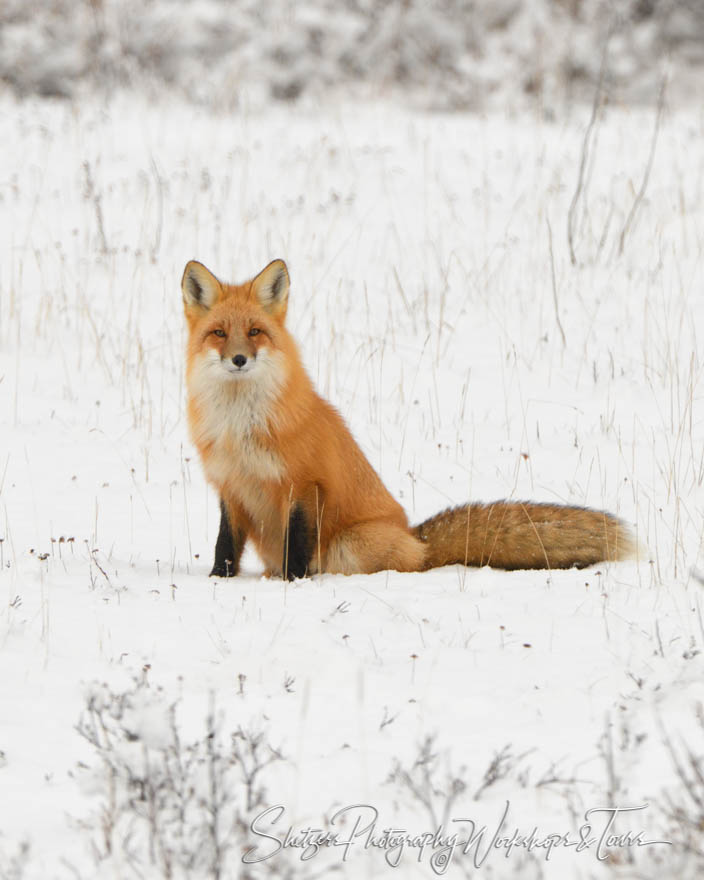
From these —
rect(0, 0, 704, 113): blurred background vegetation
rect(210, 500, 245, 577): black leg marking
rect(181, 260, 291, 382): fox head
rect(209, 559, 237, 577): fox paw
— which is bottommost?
rect(209, 559, 237, 577): fox paw

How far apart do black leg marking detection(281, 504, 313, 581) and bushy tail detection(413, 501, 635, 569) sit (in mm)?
687

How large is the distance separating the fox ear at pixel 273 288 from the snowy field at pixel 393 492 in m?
1.33

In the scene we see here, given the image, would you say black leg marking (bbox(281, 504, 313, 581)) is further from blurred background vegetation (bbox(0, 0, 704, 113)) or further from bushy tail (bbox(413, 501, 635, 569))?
blurred background vegetation (bbox(0, 0, 704, 113))

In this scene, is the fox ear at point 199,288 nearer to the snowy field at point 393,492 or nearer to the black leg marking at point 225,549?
the black leg marking at point 225,549

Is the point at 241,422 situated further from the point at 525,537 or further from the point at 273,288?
the point at 525,537

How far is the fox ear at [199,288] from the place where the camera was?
5.32 metres

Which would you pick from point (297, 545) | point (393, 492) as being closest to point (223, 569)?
point (297, 545)

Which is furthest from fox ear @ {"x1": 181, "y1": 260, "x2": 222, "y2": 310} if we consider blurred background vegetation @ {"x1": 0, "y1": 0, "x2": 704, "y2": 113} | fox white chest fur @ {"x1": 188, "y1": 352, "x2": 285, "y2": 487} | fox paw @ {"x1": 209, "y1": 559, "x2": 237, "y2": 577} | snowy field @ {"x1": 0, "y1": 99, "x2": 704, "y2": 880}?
blurred background vegetation @ {"x1": 0, "y1": 0, "x2": 704, "y2": 113}

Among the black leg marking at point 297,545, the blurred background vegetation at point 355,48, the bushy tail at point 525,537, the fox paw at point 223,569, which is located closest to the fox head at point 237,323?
the black leg marking at point 297,545

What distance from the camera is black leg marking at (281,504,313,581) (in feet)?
16.5

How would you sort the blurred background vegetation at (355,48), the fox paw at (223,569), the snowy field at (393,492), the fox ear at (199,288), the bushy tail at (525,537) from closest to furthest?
the snowy field at (393,492)
the bushy tail at (525,537)
the fox paw at (223,569)
the fox ear at (199,288)
the blurred background vegetation at (355,48)

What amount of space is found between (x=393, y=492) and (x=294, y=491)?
1887 mm

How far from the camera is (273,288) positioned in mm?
5430

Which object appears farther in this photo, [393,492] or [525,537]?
[393,492]
